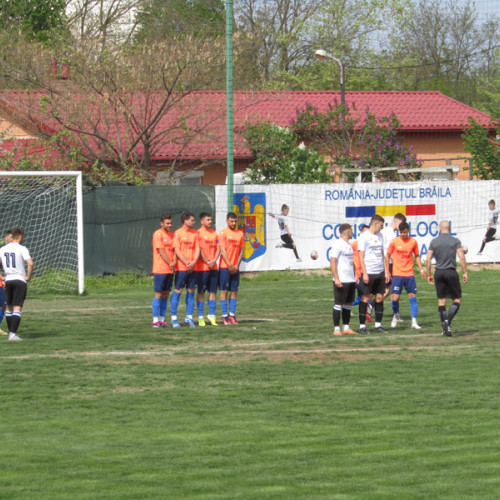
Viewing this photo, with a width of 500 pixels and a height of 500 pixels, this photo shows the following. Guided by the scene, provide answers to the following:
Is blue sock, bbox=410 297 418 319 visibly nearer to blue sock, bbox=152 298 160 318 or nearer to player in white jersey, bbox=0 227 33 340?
blue sock, bbox=152 298 160 318

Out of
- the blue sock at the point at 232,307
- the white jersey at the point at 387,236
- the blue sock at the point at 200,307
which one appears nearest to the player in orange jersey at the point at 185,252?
the blue sock at the point at 200,307

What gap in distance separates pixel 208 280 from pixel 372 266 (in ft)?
9.28

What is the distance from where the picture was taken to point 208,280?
16859 millimetres

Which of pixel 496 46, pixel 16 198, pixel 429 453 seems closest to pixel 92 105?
pixel 16 198

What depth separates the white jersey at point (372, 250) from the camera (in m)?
15.7

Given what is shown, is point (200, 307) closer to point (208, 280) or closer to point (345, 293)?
point (208, 280)

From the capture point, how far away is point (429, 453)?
26.2 ft

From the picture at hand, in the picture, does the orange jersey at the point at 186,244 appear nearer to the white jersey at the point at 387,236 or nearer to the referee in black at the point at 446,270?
the white jersey at the point at 387,236

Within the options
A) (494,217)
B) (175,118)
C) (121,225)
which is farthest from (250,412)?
(175,118)

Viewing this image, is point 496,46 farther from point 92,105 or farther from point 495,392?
point 495,392

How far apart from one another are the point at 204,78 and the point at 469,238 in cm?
946

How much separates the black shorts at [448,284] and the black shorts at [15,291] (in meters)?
6.22

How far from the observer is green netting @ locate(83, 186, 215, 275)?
2566 cm

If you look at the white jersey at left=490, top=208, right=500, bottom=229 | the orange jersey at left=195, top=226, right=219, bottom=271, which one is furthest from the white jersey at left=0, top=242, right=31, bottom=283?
the white jersey at left=490, top=208, right=500, bottom=229
